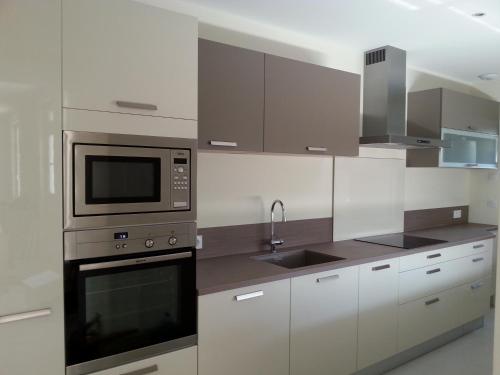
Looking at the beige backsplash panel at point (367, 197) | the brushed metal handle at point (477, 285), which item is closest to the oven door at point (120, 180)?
the beige backsplash panel at point (367, 197)

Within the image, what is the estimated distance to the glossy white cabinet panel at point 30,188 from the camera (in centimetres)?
147

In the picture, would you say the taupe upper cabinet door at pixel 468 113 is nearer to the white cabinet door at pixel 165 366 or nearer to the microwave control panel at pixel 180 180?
the microwave control panel at pixel 180 180

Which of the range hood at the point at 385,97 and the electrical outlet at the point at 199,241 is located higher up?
the range hood at the point at 385,97

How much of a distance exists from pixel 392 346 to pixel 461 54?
2.60 meters

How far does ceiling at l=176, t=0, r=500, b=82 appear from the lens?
2512 mm

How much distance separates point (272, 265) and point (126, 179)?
1113mm

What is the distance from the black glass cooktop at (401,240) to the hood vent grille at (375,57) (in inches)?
60.7

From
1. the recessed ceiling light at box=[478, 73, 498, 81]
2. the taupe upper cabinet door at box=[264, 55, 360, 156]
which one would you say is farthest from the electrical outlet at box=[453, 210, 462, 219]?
the taupe upper cabinet door at box=[264, 55, 360, 156]

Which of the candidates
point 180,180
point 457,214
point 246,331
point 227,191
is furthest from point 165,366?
point 457,214

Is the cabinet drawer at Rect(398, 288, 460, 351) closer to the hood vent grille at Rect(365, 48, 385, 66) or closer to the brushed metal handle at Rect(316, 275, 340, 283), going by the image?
the brushed metal handle at Rect(316, 275, 340, 283)

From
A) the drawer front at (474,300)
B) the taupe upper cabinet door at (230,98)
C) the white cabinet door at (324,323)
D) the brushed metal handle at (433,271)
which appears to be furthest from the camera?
the drawer front at (474,300)

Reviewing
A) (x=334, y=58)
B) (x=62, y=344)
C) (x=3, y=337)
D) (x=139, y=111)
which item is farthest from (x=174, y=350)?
(x=334, y=58)

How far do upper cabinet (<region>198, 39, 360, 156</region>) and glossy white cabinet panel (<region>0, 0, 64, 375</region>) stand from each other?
0.84 meters

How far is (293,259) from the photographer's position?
2959 millimetres
